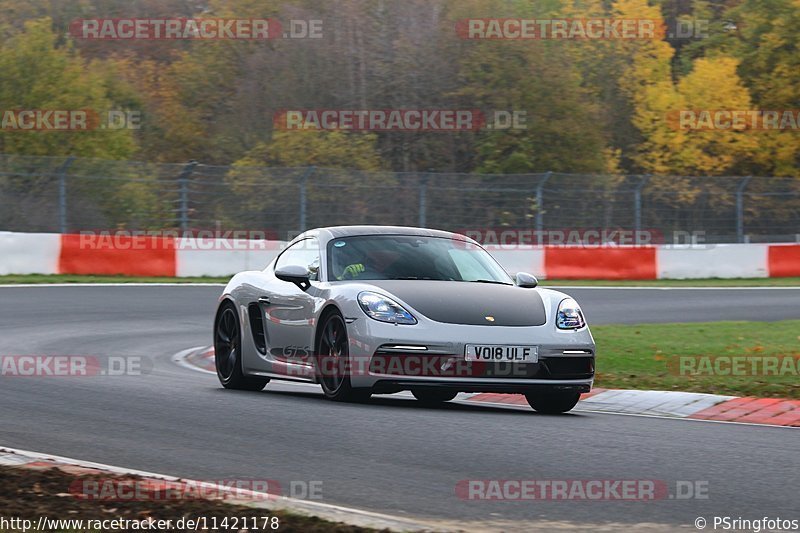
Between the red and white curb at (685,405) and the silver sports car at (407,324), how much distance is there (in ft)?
2.03

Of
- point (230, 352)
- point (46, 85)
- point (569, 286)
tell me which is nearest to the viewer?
point (230, 352)

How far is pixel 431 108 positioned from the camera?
137ft

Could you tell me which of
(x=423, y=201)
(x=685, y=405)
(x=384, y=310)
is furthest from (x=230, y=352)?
(x=423, y=201)

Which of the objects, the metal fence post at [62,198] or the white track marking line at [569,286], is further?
the metal fence post at [62,198]

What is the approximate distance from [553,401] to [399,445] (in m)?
2.54

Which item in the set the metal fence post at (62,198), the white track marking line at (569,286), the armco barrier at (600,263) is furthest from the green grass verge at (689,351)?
the metal fence post at (62,198)

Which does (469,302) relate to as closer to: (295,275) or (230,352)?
(295,275)

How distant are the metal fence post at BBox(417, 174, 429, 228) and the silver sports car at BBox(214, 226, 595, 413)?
16.3 m

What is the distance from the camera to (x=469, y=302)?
9.21 metres

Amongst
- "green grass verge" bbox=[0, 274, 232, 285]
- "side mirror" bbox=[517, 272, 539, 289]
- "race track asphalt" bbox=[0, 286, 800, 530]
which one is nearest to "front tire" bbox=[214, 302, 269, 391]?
"race track asphalt" bbox=[0, 286, 800, 530]

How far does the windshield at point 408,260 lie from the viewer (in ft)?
32.4

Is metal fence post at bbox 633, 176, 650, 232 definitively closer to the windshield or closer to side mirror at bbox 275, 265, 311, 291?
the windshield

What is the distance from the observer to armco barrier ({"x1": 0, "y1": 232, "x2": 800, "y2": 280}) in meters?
23.7

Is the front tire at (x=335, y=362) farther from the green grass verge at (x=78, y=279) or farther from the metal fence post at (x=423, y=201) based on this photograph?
the metal fence post at (x=423, y=201)
